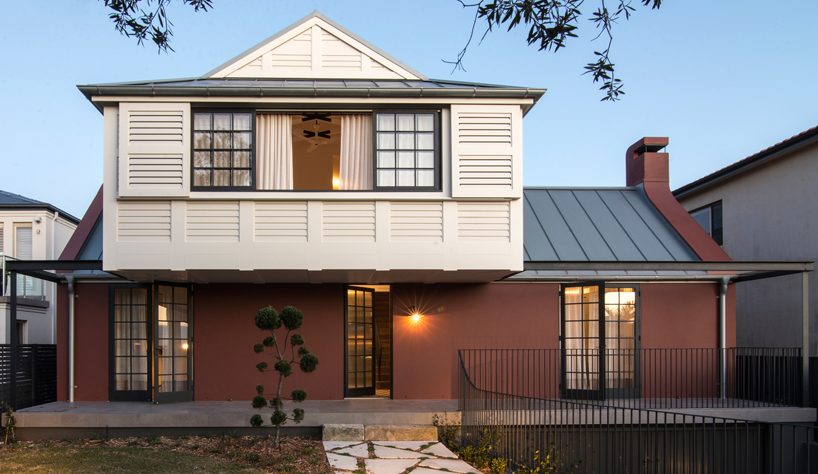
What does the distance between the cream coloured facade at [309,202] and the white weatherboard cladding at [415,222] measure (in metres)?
0.02

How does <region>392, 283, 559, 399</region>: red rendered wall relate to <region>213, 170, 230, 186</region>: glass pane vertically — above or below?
below

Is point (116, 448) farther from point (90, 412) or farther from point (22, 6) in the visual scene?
point (22, 6)

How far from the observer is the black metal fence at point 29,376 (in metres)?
9.43

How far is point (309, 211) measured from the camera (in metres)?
8.83

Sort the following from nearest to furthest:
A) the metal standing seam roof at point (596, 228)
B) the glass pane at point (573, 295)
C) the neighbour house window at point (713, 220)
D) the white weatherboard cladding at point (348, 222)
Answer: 1. the white weatherboard cladding at point (348, 222)
2. the glass pane at point (573, 295)
3. the metal standing seam roof at point (596, 228)
4. the neighbour house window at point (713, 220)

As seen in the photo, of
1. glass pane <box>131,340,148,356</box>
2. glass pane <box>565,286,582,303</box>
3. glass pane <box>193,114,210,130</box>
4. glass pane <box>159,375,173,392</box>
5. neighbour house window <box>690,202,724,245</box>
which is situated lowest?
glass pane <box>159,375,173,392</box>

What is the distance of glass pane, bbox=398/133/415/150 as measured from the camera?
29.9ft

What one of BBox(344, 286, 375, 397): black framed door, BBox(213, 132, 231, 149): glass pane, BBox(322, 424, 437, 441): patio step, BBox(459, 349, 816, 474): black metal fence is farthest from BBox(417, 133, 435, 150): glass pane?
BBox(322, 424, 437, 441): patio step

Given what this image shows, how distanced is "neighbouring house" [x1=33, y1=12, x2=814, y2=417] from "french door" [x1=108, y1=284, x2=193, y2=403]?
0.11 ft

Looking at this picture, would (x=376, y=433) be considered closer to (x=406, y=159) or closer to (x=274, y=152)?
(x=406, y=159)

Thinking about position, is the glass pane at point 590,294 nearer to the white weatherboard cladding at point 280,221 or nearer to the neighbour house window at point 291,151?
the neighbour house window at point 291,151

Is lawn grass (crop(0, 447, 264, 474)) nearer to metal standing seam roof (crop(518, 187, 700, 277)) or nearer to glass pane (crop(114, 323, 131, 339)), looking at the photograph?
glass pane (crop(114, 323, 131, 339))

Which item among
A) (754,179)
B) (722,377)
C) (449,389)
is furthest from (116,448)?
(754,179)

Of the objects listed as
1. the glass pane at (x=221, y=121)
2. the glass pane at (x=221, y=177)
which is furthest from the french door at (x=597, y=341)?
the glass pane at (x=221, y=121)
